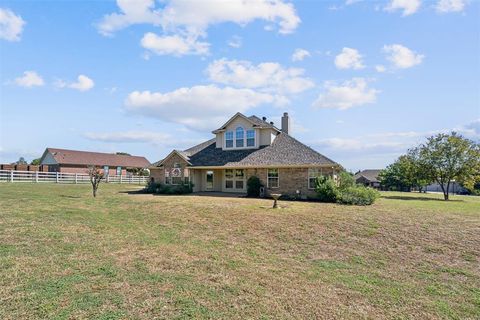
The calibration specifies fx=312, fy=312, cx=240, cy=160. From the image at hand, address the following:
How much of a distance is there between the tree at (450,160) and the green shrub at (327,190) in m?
12.7

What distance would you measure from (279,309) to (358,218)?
8716 millimetres

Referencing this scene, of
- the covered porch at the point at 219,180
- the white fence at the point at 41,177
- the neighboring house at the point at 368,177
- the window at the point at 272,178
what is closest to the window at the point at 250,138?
the covered porch at the point at 219,180

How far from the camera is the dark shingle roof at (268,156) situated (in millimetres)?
22281

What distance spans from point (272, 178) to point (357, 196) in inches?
260

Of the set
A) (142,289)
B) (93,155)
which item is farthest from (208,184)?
(93,155)

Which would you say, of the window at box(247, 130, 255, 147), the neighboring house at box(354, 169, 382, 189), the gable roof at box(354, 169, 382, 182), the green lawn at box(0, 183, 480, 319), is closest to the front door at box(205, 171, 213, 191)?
the window at box(247, 130, 255, 147)

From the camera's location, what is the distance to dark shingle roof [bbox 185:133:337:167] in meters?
22.3

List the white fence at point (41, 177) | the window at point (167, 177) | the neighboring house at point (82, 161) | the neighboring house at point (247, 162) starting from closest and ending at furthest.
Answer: the neighboring house at point (247, 162) < the window at point (167, 177) < the white fence at point (41, 177) < the neighboring house at point (82, 161)

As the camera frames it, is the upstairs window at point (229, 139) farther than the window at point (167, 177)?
No

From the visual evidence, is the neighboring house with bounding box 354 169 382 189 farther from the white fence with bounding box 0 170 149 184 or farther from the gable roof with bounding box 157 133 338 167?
the white fence with bounding box 0 170 149 184

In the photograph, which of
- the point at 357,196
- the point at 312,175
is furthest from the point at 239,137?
the point at 357,196

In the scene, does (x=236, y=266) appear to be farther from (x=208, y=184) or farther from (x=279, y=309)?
(x=208, y=184)

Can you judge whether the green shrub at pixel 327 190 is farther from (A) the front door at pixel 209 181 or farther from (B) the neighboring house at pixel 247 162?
(A) the front door at pixel 209 181

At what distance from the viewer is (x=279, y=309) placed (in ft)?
17.5
